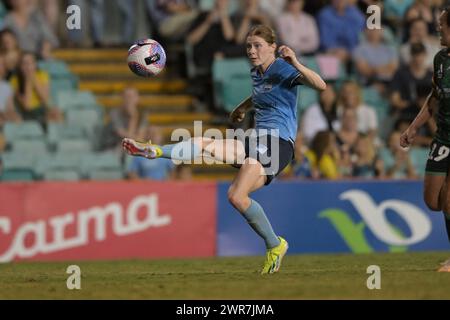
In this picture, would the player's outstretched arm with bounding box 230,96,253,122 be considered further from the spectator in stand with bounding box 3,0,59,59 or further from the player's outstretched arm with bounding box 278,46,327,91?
the spectator in stand with bounding box 3,0,59,59

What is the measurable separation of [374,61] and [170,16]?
3.47m

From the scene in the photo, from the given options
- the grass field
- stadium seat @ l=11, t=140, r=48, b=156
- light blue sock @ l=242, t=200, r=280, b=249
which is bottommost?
the grass field

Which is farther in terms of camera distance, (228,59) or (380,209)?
(228,59)

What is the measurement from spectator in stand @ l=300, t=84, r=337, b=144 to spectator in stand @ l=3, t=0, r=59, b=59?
4230 mm

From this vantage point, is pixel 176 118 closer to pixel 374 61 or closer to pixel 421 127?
pixel 374 61

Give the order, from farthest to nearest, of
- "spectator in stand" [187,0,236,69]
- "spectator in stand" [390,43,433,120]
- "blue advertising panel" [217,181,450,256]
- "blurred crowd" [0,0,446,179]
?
1. "spectator in stand" [390,43,433,120]
2. "spectator in stand" [187,0,236,69]
3. "blurred crowd" [0,0,446,179]
4. "blue advertising panel" [217,181,450,256]

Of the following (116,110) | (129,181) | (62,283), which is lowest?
(62,283)

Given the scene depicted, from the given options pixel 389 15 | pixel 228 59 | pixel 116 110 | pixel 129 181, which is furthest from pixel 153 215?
pixel 389 15

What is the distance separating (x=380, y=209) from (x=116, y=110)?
4179mm

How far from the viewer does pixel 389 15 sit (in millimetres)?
Answer: 20766

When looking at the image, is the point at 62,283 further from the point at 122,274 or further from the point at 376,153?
the point at 376,153

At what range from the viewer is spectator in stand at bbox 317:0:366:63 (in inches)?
780

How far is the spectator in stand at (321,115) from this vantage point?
717 inches

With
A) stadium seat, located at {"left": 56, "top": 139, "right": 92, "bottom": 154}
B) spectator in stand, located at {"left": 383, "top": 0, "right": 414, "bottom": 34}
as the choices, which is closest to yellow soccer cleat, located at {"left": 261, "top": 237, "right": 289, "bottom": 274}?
stadium seat, located at {"left": 56, "top": 139, "right": 92, "bottom": 154}
